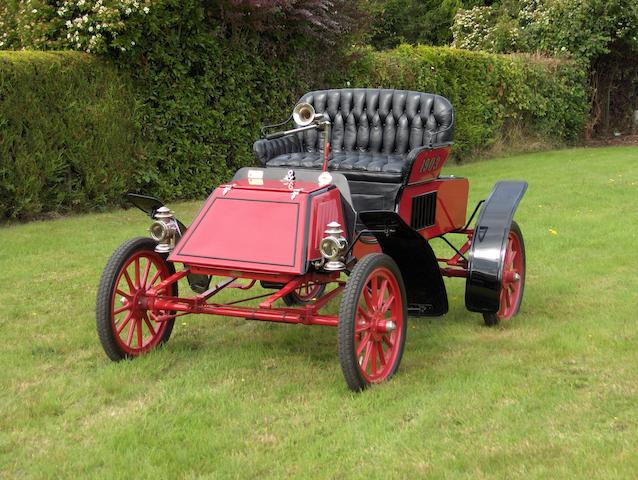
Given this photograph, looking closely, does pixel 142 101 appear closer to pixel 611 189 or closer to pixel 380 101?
pixel 380 101

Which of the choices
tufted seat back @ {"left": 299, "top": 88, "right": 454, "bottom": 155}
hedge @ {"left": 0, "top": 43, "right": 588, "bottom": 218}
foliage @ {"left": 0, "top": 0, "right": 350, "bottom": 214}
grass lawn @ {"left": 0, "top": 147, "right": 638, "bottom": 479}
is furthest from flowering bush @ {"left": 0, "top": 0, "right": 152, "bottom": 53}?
grass lawn @ {"left": 0, "top": 147, "right": 638, "bottom": 479}

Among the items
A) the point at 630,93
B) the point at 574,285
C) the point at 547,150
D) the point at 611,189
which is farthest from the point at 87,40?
the point at 630,93

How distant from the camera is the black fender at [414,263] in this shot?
491cm

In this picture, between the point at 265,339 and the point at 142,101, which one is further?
the point at 142,101

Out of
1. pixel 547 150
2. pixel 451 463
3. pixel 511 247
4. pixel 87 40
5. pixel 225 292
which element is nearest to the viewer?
pixel 451 463

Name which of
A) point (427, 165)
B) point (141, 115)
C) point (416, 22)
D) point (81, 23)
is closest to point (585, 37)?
point (416, 22)

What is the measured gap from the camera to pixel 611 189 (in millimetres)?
11914

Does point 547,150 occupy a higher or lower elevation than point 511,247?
lower

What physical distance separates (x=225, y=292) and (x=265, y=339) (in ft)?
4.23

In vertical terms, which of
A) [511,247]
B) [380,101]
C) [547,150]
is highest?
[380,101]

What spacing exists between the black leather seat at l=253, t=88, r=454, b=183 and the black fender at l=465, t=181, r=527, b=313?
0.89m

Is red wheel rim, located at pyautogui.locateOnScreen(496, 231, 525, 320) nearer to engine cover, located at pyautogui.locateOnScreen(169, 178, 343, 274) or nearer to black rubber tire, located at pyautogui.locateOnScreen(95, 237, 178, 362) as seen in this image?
engine cover, located at pyautogui.locateOnScreen(169, 178, 343, 274)

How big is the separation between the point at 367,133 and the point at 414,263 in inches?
92.4

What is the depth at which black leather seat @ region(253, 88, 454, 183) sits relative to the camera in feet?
21.4
